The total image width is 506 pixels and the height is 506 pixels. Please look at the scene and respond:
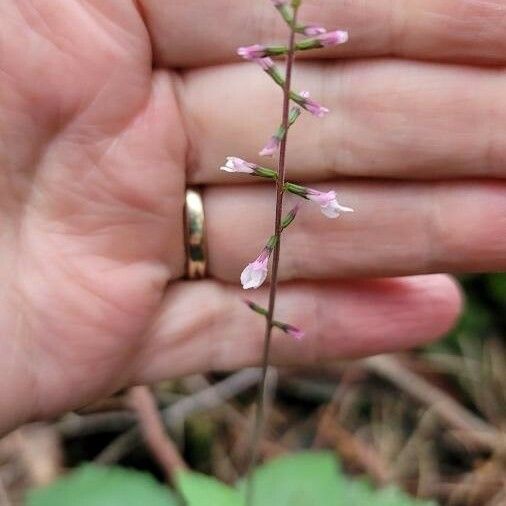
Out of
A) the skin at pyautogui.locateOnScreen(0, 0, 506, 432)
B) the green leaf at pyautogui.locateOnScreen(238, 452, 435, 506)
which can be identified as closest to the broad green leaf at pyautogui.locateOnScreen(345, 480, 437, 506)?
the green leaf at pyautogui.locateOnScreen(238, 452, 435, 506)

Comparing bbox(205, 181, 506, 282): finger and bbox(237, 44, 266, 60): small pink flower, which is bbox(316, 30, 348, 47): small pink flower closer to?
bbox(237, 44, 266, 60): small pink flower

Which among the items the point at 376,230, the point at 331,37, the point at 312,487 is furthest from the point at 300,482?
the point at 331,37

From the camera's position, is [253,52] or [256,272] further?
[256,272]

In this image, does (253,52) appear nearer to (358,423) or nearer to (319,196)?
(319,196)

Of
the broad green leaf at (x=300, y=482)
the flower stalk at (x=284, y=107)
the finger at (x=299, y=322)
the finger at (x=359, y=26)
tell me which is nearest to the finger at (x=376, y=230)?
the finger at (x=299, y=322)

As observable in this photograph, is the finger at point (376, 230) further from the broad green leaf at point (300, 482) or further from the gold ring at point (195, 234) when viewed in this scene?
the broad green leaf at point (300, 482)

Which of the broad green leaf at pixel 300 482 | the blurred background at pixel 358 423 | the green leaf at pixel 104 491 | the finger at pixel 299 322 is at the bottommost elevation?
the blurred background at pixel 358 423

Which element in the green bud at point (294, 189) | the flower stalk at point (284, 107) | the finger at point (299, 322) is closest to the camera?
the flower stalk at point (284, 107)
